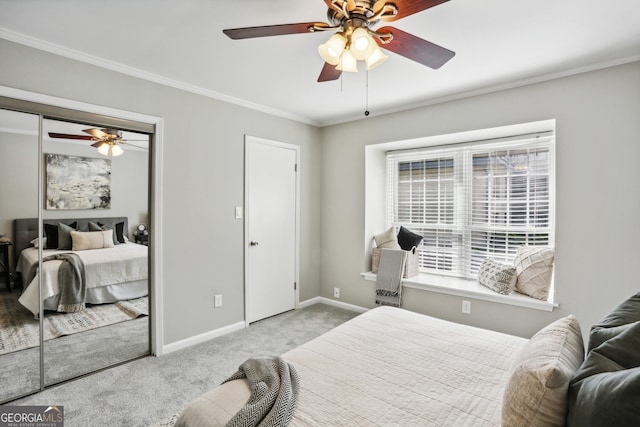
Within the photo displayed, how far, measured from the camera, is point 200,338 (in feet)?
10.5

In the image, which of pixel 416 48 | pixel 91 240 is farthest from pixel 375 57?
pixel 91 240

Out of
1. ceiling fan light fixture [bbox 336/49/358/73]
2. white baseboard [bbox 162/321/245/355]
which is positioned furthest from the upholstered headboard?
ceiling fan light fixture [bbox 336/49/358/73]

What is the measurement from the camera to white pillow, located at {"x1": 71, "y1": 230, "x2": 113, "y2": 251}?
2562 millimetres

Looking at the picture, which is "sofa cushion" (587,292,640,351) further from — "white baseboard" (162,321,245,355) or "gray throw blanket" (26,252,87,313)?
"gray throw blanket" (26,252,87,313)

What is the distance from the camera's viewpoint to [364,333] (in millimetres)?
2025

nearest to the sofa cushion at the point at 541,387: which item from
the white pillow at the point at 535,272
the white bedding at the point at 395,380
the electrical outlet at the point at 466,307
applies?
the white bedding at the point at 395,380

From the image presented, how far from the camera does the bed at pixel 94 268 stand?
2291 millimetres

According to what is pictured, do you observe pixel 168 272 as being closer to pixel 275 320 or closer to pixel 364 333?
pixel 275 320

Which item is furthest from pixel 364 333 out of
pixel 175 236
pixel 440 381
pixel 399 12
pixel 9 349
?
pixel 9 349

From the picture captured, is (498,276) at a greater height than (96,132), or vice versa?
(96,132)

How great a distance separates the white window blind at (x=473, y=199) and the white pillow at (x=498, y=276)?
0.21 meters

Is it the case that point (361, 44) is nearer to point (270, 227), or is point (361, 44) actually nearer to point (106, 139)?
point (106, 139)

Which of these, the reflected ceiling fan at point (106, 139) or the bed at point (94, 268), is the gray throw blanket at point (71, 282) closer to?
the bed at point (94, 268)

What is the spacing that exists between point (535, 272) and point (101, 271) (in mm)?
3846
